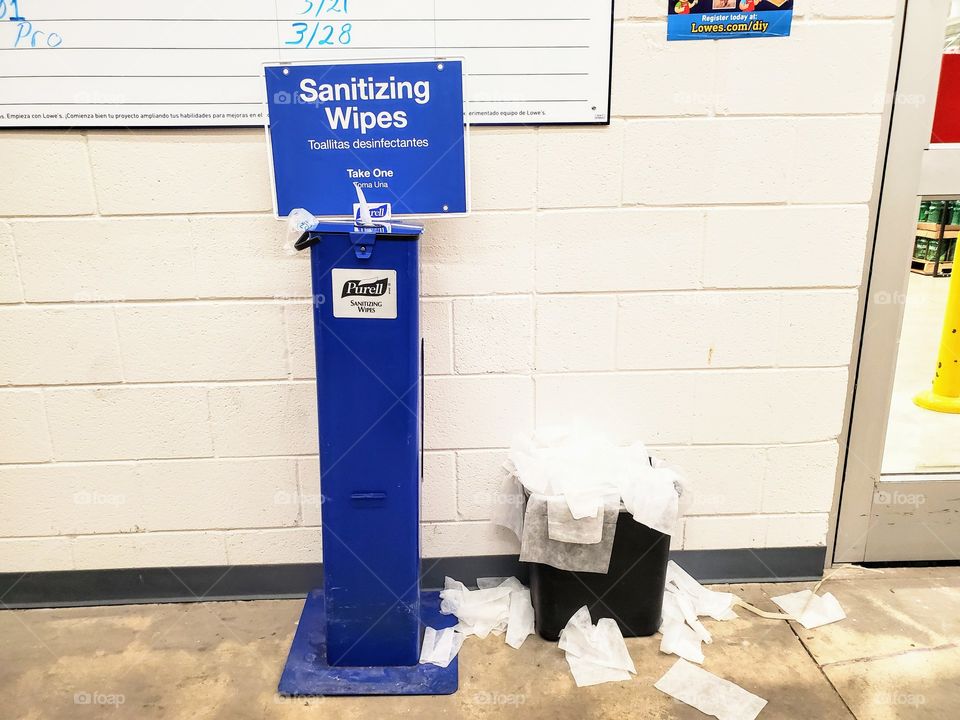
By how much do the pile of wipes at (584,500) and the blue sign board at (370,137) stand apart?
2.44 feet

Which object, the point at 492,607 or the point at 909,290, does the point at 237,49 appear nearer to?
the point at 492,607

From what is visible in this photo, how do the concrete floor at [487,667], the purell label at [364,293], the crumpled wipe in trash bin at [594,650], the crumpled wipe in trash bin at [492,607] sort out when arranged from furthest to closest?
the crumpled wipe in trash bin at [492,607] → the crumpled wipe in trash bin at [594,650] → the concrete floor at [487,667] → the purell label at [364,293]

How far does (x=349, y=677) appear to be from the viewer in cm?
162

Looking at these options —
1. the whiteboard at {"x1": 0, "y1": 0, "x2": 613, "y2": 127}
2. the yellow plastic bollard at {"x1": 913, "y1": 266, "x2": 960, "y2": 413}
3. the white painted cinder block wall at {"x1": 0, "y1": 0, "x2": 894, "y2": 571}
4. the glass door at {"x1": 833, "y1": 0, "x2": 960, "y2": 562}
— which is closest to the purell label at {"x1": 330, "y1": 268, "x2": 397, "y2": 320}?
the white painted cinder block wall at {"x1": 0, "y1": 0, "x2": 894, "y2": 571}

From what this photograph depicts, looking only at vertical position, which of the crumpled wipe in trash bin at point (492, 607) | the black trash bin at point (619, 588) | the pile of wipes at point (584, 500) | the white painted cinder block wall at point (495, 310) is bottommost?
the crumpled wipe in trash bin at point (492, 607)

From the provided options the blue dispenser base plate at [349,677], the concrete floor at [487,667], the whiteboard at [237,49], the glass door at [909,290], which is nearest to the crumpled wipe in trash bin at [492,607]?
the concrete floor at [487,667]

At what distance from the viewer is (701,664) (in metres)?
1.66

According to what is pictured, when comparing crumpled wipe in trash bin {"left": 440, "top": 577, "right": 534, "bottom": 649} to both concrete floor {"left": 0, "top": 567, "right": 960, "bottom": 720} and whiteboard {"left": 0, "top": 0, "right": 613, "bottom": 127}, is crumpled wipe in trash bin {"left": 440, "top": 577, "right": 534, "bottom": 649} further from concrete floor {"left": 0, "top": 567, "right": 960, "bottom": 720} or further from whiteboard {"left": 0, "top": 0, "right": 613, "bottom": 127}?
whiteboard {"left": 0, "top": 0, "right": 613, "bottom": 127}

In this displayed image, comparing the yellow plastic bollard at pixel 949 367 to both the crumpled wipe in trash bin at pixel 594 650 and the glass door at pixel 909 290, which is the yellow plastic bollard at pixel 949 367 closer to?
the glass door at pixel 909 290

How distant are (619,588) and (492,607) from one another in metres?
0.38

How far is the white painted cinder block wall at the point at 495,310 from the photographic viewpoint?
1655 millimetres

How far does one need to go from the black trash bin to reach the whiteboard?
1.19 meters

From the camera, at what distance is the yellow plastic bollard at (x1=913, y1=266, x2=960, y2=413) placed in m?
2.52

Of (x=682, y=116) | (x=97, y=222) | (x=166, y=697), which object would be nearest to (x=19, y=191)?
(x=97, y=222)
